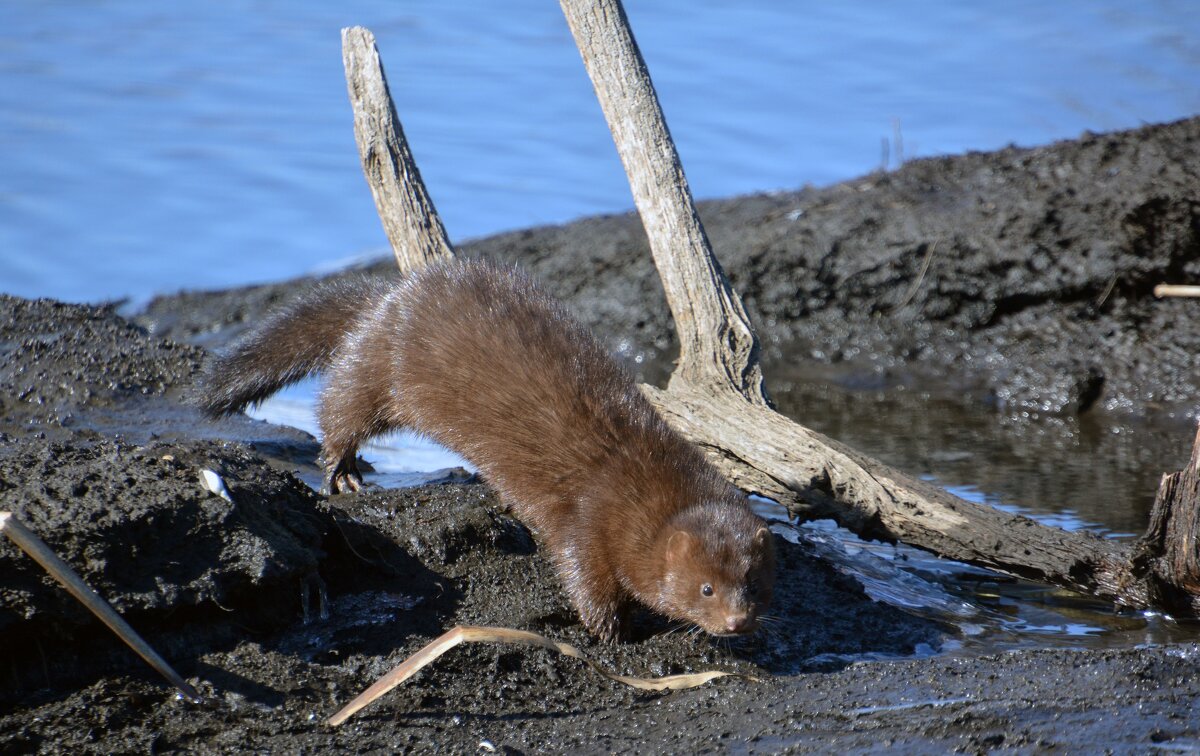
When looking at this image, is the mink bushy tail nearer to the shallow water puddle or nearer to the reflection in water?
the shallow water puddle

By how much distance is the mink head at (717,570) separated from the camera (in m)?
3.77

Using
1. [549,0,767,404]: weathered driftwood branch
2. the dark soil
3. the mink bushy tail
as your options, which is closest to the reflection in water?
the dark soil

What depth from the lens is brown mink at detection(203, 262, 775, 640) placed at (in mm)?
3885

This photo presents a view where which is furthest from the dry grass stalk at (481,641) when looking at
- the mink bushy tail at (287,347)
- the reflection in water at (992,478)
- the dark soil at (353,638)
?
the mink bushy tail at (287,347)

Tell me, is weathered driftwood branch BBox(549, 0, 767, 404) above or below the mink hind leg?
above

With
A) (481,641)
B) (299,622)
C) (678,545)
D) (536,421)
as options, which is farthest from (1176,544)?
(299,622)

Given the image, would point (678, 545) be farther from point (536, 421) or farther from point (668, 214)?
point (668, 214)

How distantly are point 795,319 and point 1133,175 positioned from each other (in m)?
2.27

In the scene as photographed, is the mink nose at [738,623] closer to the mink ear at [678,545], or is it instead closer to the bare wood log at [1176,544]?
the mink ear at [678,545]

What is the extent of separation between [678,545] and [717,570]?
14 centimetres

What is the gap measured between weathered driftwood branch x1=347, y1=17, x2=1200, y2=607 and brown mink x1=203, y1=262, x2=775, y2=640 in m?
0.50

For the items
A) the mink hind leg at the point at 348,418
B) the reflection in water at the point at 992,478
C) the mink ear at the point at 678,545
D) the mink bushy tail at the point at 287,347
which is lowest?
the reflection in water at the point at 992,478

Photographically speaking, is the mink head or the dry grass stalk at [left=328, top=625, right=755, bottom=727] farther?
the mink head

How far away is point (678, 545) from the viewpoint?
384cm
